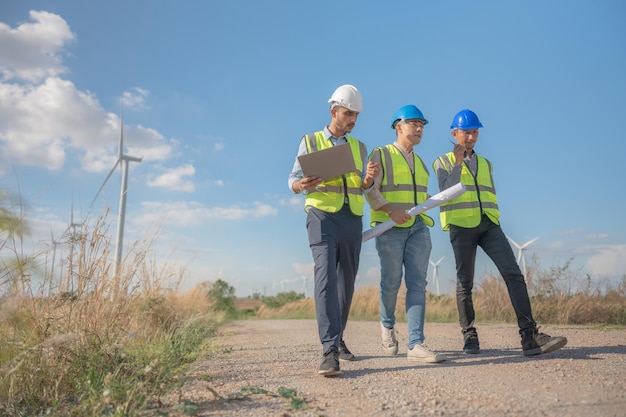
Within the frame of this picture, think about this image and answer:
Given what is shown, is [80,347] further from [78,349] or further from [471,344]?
[471,344]

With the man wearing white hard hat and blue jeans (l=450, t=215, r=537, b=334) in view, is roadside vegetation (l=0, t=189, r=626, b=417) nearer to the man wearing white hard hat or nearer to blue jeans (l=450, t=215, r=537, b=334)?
the man wearing white hard hat

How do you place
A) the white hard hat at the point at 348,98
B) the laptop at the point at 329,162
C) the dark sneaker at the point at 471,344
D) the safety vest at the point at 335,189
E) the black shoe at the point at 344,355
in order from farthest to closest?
the dark sneaker at the point at 471,344 < the black shoe at the point at 344,355 < the white hard hat at the point at 348,98 < the safety vest at the point at 335,189 < the laptop at the point at 329,162

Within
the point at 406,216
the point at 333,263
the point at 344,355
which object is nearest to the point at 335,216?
the point at 333,263

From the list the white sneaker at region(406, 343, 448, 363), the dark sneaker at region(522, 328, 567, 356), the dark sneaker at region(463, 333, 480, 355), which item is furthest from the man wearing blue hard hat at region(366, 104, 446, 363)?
the dark sneaker at region(522, 328, 567, 356)

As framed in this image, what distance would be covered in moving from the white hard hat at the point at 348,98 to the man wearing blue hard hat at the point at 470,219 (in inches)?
47.4

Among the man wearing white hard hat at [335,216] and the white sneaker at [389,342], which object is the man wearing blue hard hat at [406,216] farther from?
the man wearing white hard hat at [335,216]

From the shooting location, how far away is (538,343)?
188 inches

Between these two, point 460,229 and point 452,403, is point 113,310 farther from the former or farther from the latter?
point 460,229

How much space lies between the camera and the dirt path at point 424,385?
292 cm

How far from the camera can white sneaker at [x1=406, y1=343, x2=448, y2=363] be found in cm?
449

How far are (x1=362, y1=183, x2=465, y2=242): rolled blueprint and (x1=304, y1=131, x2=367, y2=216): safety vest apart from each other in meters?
0.39

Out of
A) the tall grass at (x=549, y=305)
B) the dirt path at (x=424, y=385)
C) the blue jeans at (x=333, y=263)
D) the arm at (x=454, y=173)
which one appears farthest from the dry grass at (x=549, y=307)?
the blue jeans at (x=333, y=263)

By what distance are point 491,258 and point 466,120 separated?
140 centimetres

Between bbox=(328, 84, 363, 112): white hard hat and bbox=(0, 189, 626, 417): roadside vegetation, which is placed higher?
bbox=(328, 84, 363, 112): white hard hat
